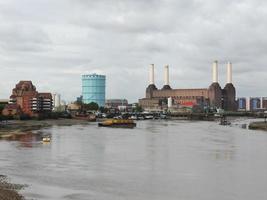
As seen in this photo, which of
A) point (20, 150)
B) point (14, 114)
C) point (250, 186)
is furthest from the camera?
point (14, 114)

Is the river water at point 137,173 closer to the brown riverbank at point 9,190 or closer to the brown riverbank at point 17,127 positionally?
the brown riverbank at point 9,190

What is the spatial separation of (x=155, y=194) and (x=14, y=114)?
460ft

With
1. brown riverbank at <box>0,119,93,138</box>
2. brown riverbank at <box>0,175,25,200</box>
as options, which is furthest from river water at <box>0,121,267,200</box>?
brown riverbank at <box>0,119,93,138</box>

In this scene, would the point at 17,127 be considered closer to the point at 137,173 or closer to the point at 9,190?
the point at 137,173

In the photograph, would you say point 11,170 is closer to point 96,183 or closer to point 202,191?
point 96,183

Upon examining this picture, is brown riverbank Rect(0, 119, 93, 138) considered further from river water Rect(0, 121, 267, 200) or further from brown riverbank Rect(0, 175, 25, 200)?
brown riverbank Rect(0, 175, 25, 200)

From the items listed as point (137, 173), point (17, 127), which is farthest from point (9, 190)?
point (17, 127)

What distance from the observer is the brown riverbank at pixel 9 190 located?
98.5 feet

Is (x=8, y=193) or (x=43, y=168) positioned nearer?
(x=8, y=193)

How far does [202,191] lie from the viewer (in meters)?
35.4

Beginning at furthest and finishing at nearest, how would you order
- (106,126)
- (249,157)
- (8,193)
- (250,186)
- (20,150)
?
(106,126) < (20,150) < (249,157) < (250,186) < (8,193)

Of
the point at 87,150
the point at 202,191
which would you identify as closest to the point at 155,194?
the point at 202,191

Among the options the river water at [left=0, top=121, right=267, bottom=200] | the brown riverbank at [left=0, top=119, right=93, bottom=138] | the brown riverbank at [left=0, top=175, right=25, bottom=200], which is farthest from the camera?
the brown riverbank at [left=0, top=119, right=93, bottom=138]

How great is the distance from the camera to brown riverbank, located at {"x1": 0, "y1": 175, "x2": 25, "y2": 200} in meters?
30.0
